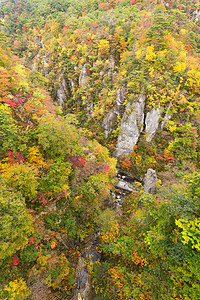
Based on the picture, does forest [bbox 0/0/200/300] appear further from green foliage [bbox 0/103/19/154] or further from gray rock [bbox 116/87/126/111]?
gray rock [bbox 116/87/126/111]

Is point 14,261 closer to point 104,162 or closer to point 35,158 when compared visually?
point 35,158

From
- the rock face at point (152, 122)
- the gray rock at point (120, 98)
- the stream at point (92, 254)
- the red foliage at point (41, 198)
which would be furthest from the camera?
the gray rock at point (120, 98)

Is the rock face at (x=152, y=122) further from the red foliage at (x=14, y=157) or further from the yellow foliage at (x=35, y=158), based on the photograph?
the red foliage at (x=14, y=157)

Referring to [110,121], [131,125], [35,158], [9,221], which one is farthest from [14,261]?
[110,121]

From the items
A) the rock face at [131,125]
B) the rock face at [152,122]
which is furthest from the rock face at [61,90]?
the rock face at [152,122]

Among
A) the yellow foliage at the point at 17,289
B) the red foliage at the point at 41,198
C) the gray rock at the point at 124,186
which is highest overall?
the red foliage at the point at 41,198

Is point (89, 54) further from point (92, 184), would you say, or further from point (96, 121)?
point (92, 184)

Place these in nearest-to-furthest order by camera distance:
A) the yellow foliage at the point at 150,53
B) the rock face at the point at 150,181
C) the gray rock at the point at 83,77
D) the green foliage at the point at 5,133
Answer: the green foliage at the point at 5,133
the rock face at the point at 150,181
the yellow foliage at the point at 150,53
the gray rock at the point at 83,77

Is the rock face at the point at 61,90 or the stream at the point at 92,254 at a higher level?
the rock face at the point at 61,90
